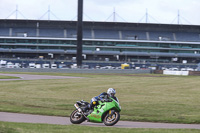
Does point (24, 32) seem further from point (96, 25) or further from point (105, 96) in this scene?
point (105, 96)

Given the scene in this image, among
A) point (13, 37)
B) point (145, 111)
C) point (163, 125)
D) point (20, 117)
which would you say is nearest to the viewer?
point (163, 125)

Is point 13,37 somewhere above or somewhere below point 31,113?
above

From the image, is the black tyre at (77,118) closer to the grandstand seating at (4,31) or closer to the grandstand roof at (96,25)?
the grandstand roof at (96,25)

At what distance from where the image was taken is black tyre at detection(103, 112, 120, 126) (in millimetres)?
13547

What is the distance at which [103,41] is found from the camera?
385ft

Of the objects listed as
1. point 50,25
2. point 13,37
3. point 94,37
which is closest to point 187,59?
point 94,37

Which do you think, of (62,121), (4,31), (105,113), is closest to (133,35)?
(4,31)

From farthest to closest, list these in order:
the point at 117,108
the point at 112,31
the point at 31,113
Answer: the point at 112,31
the point at 31,113
the point at 117,108

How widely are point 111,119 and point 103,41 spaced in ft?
342

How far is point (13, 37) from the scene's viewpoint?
114 m

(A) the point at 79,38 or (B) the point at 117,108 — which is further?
(A) the point at 79,38

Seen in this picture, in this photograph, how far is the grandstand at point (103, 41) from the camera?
379ft

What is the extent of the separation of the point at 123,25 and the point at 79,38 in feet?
128

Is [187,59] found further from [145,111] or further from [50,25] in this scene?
[145,111]
